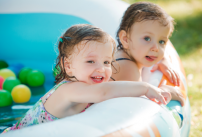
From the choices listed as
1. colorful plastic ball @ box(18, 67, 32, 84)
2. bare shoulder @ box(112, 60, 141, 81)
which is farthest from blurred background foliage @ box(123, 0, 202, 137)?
colorful plastic ball @ box(18, 67, 32, 84)

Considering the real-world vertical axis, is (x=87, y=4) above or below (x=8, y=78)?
above

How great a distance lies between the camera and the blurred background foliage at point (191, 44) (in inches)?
110

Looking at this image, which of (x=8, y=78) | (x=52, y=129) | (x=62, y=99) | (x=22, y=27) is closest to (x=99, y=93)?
(x=62, y=99)

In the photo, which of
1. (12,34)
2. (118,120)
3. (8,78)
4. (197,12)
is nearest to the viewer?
(118,120)

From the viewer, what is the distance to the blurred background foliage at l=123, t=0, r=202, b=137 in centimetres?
280

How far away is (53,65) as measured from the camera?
11.1ft

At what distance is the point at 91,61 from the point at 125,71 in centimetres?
51

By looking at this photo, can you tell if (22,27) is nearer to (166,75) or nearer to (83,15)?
(83,15)

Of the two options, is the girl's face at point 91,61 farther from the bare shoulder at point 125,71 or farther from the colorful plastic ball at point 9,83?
the colorful plastic ball at point 9,83

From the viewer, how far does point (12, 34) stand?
352 cm

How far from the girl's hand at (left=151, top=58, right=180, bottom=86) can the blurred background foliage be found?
0.93 feet

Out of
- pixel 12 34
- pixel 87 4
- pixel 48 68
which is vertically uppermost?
pixel 87 4

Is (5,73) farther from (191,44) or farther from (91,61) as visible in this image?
(191,44)

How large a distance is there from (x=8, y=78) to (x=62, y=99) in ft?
5.06
